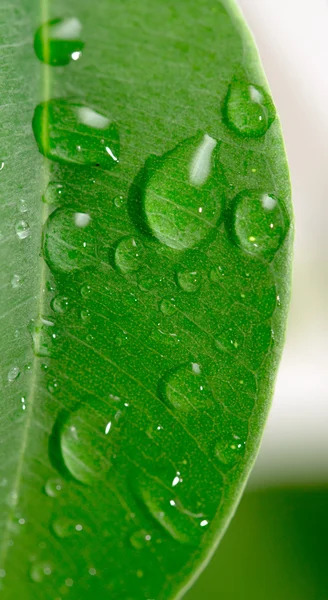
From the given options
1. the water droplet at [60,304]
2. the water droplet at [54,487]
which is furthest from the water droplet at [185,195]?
the water droplet at [54,487]

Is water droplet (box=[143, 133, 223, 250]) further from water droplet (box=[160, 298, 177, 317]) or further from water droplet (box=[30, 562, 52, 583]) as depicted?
water droplet (box=[30, 562, 52, 583])

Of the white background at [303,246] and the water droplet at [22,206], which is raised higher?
the water droplet at [22,206]

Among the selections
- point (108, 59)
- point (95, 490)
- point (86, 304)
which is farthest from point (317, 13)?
point (95, 490)

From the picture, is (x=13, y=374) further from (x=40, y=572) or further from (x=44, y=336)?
(x=40, y=572)

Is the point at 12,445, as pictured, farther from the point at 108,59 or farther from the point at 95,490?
the point at 108,59

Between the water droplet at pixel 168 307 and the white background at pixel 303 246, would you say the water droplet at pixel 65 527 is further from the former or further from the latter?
the white background at pixel 303 246

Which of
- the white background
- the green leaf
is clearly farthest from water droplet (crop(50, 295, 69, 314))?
the white background
